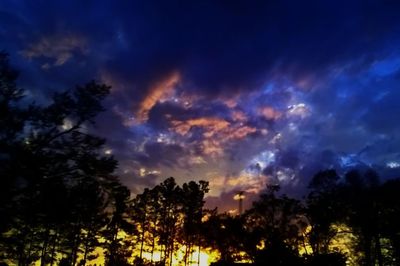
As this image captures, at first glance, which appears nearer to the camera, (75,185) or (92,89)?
(75,185)

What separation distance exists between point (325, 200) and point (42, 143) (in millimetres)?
47808

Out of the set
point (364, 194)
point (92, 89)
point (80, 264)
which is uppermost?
point (364, 194)

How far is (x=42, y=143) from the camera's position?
10539mm

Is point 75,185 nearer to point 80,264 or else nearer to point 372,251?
point 80,264

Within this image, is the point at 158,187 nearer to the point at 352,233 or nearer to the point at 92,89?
the point at 352,233

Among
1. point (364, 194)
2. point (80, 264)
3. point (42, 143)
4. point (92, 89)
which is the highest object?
point (364, 194)

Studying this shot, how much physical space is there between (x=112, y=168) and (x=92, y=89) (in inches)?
120

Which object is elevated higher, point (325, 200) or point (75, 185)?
point (325, 200)

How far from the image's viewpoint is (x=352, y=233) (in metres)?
52.1

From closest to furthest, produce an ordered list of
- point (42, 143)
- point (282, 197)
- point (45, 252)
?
point (42, 143), point (45, 252), point (282, 197)

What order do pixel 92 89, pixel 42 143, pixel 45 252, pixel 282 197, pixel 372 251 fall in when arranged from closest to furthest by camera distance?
pixel 42 143 → pixel 92 89 → pixel 45 252 → pixel 372 251 → pixel 282 197

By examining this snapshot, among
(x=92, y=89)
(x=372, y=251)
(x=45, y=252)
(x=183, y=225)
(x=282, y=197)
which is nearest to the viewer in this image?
(x=92, y=89)

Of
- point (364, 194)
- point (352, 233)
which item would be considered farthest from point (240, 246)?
point (364, 194)

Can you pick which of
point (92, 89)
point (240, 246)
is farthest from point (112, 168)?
point (240, 246)
